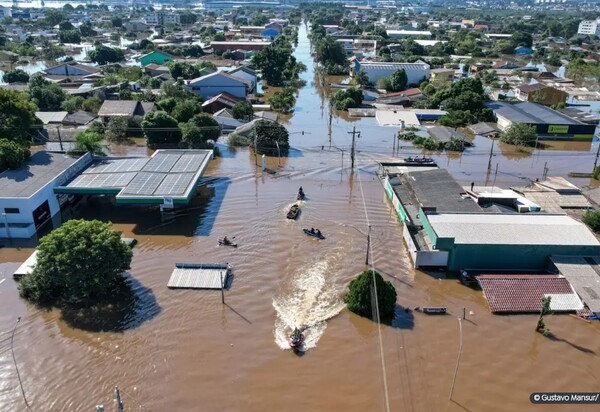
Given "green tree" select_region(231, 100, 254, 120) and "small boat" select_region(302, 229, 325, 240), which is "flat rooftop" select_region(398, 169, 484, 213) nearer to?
"small boat" select_region(302, 229, 325, 240)

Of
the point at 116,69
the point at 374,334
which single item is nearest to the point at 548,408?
the point at 374,334

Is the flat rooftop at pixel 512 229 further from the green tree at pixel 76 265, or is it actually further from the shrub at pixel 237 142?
the shrub at pixel 237 142

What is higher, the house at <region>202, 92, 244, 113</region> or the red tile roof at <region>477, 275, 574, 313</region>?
the house at <region>202, 92, 244, 113</region>

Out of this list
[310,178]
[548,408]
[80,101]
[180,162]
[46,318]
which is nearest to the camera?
[548,408]

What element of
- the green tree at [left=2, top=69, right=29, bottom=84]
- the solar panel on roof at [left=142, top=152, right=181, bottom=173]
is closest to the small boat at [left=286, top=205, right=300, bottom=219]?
the solar panel on roof at [left=142, top=152, right=181, bottom=173]

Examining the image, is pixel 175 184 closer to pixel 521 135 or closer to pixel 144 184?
pixel 144 184

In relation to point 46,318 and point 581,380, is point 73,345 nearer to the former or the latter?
point 46,318

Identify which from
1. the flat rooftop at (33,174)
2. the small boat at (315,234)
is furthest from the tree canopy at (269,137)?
the small boat at (315,234)
